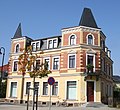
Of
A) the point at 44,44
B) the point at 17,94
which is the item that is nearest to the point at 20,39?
the point at 44,44

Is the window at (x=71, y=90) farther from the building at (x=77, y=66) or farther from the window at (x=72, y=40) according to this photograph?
the window at (x=72, y=40)

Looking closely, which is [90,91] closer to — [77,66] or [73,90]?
[73,90]

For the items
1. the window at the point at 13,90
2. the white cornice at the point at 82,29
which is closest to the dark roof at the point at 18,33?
the window at the point at 13,90

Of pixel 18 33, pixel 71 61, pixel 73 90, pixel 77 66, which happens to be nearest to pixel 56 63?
pixel 71 61

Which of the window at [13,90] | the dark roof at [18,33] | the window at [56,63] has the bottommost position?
the window at [13,90]

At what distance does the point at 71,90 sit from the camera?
31.4 meters

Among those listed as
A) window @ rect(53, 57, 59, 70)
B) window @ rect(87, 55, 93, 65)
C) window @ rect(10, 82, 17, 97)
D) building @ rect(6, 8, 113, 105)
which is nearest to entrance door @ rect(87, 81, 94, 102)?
building @ rect(6, 8, 113, 105)

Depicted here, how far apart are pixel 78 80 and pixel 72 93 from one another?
6.99 feet

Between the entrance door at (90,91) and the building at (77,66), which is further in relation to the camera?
the building at (77,66)

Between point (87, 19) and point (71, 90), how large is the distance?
1136cm

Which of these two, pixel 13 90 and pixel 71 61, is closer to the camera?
pixel 71 61

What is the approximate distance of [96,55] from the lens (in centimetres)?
3197

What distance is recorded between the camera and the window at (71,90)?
31109 millimetres

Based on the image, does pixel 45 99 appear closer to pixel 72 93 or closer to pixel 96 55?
pixel 72 93
